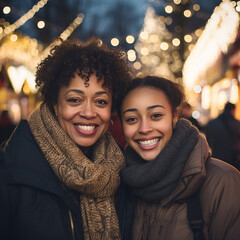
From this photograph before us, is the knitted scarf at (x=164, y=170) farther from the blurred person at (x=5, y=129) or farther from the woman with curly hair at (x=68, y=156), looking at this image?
the blurred person at (x=5, y=129)

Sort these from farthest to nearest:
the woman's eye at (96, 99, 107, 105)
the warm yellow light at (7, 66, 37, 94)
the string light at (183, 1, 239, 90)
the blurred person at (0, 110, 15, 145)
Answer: the warm yellow light at (7, 66, 37, 94) < the string light at (183, 1, 239, 90) < the blurred person at (0, 110, 15, 145) < the woman's eye at (96, 99, 107, 105)

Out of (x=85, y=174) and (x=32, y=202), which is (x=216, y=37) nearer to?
(x=85, y=174)

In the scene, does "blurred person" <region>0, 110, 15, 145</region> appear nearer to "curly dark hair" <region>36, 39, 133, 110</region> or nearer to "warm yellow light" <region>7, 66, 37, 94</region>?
"warm yellow light" <region>7, 66, 37, 94</region>

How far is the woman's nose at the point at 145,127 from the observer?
238 cm

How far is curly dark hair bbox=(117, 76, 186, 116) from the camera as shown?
256 cm

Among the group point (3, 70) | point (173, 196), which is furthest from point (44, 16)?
point (173, 196)

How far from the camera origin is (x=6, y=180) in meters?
1.95

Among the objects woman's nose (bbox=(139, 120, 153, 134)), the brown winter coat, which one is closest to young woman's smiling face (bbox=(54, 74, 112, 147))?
woman's nose (bbox=(139, 120, 153, 134))

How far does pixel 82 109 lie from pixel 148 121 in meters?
0.60

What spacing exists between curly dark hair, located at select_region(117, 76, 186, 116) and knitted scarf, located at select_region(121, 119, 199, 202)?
1.18 feet

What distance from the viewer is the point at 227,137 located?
5598mm

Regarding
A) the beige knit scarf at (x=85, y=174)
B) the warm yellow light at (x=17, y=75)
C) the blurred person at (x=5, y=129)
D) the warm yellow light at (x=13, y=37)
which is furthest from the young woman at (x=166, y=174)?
the warm yellow light at (x=17, y=75)

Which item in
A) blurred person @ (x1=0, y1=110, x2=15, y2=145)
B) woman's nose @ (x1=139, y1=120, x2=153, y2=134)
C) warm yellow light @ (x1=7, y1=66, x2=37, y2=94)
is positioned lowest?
woman's nose @ (x1=139, y1=120, x2=153, y2=134)

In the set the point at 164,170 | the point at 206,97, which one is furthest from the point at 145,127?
the point at 206,97
